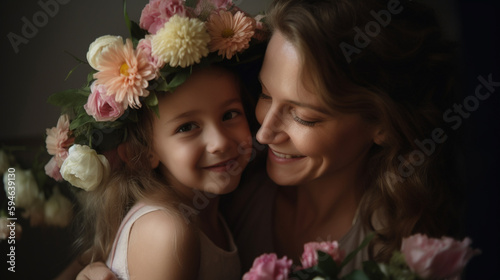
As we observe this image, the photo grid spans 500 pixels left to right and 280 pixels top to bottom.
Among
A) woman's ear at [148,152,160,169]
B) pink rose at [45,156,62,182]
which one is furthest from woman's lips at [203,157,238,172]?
pink rose at [45,156,62,182]

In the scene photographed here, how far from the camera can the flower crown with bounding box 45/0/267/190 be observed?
96 cm

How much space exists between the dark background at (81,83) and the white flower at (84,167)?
24cm

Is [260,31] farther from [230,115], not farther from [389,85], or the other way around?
[389,85]

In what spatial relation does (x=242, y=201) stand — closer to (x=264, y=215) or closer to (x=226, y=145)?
(x=264, y=215)

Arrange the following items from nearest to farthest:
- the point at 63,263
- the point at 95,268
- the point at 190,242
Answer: the point at 190,242 → the point at 95,268 → the point at 63,263

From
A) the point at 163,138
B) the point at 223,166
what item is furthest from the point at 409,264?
the point at 163,138

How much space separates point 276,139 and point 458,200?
436 mm

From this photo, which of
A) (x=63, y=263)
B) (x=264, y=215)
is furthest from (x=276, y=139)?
(x=63, y=263)

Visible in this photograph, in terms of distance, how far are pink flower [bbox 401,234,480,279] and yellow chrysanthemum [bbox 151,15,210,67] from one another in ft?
1.75

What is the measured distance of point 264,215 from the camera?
1258 mm

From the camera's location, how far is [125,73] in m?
0.97

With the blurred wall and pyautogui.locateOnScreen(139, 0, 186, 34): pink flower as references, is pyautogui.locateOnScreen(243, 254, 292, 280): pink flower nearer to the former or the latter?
pyautogui.locateOnScreen(139, 0, 186, 34): pink flower

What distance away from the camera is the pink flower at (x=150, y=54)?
0.96 metres

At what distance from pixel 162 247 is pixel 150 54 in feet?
1.27
